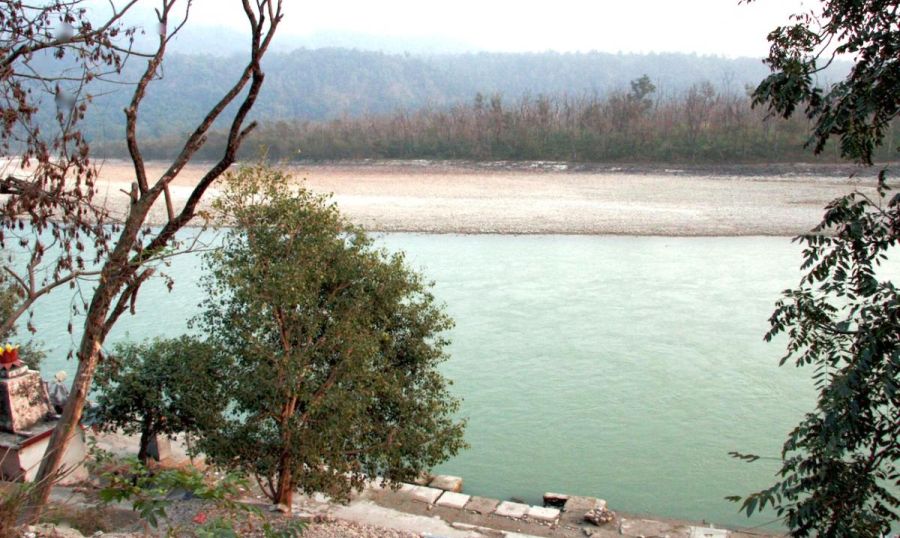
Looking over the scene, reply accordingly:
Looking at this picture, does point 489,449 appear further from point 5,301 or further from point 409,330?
point 5,301

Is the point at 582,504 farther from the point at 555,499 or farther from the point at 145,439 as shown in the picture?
the point at 145,439

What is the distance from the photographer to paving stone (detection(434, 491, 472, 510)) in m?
7.22

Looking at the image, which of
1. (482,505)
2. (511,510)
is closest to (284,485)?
(482,505)

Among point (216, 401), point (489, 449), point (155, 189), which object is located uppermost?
point (155, 189)

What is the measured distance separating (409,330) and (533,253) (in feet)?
41.0

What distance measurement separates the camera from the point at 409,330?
6.98 metres

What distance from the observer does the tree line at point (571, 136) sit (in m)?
33.3

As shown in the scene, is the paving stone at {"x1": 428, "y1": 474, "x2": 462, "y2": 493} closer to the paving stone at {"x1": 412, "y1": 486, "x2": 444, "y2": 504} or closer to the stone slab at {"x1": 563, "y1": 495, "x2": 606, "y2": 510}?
the paving stone at {"x1": 412, "y1": 486, "x2": 444, "y2": 504}

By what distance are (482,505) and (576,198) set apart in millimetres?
19332

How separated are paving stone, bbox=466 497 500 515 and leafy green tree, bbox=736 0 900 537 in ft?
11.3

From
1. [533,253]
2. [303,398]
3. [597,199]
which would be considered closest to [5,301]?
[303,398]

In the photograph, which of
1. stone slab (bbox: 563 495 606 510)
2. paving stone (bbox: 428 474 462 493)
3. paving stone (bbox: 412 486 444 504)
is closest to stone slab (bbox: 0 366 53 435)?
paving stone (bbox: 412 486 444 504)

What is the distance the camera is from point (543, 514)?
7.08 meters

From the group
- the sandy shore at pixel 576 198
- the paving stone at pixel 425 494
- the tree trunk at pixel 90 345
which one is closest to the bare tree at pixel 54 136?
the tree trunk at pixel 90 345
